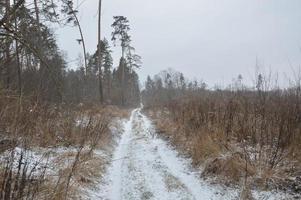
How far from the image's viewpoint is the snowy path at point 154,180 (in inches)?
251

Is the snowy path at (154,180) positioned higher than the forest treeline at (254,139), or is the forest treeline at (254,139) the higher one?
the forest treeline at (254,139)

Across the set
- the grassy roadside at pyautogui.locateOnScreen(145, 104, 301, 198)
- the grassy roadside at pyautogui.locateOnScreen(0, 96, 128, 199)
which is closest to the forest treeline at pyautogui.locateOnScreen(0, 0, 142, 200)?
the grassy roadside at pyautogui.locateOnScreen(0, 96, 128, 199)

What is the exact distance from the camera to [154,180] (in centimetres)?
738

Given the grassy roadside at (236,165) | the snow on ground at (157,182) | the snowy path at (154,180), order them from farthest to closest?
the snowy path at (154,180) < the snow on ground at (157,182) < the grassy roadside at (236,165)

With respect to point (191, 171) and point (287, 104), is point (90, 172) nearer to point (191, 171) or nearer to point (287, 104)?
point (191, 171)

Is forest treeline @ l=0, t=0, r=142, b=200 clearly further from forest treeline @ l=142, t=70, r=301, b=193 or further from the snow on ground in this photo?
forest treeline @ l=142, t=70, r=301, b=193

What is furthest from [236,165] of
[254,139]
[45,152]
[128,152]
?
[128,152]

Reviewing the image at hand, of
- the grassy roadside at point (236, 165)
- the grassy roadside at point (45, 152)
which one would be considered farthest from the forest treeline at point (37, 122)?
the grassy roadside at point (236, 165)

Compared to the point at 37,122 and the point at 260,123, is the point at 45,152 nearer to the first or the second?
the point at 37,122

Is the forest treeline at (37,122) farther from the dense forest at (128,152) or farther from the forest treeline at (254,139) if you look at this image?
the forest treeline at (254,139)

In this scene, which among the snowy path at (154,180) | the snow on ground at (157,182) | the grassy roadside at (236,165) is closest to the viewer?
the grassy roadside at (236,165)

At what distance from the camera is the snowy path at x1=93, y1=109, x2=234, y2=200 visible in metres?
6.38

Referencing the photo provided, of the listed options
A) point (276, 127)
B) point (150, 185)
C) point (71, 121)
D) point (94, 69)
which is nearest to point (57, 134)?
point (71, 121)

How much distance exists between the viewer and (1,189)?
321 centimetres
